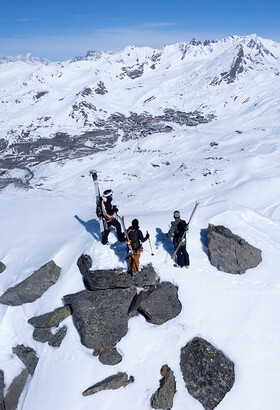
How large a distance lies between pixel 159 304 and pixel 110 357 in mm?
2210

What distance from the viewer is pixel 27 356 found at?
28.4ft

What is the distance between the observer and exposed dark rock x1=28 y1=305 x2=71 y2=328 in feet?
29.7

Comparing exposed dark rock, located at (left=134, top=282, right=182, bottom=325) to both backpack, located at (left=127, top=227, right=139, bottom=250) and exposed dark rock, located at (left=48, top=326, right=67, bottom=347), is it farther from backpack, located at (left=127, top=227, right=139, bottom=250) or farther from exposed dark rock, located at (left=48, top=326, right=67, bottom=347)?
exposed dark rock, located at (left=48, top=326, right=67, bottom=347)

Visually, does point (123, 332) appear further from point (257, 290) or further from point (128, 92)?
point (128, 92)

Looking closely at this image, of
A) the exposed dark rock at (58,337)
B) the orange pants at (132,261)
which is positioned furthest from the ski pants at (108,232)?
the exposed dark rock at (58,337)

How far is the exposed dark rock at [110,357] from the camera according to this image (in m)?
8.23

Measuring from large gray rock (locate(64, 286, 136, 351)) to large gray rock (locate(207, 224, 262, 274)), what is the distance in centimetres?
367

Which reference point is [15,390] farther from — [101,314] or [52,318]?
[101,314]

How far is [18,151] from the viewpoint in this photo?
57469mm

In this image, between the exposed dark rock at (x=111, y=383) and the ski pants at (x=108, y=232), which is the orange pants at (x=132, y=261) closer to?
the ski pants at (x=108, y=232)

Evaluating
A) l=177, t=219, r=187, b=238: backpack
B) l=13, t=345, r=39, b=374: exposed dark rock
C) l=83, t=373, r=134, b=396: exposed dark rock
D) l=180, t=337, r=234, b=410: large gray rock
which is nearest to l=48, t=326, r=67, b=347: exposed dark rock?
l=13, t=345, r=39, b=374: exposed dark rock

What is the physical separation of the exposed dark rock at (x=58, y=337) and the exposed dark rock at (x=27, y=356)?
1.98ft

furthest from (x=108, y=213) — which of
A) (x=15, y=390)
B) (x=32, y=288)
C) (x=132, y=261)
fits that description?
(x=15, y=390)

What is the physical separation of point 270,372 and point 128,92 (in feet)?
363
